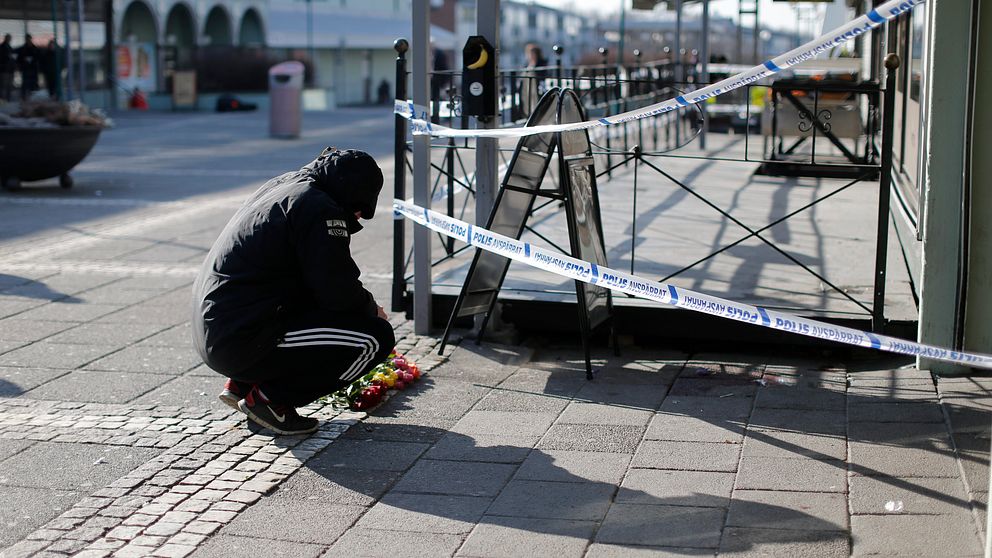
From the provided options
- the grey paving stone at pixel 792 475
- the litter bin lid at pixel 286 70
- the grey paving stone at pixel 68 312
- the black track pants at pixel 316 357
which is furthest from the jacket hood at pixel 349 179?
the litter bin lid at pixel 286 70

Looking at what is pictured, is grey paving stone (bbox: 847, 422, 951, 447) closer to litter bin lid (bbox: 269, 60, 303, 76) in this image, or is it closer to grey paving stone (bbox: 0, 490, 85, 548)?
grey paving stone (bbox: 0, 490, 85, 548)

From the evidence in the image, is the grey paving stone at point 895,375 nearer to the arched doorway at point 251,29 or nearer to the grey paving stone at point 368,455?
the grey paving stone at point 368,455

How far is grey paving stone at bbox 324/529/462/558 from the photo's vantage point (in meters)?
3.82

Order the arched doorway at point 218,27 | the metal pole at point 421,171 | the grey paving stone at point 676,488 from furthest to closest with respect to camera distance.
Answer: the arched doorway at point 218,27 → the metal pole at point 421,171 → the grey paving stone at point 676,488

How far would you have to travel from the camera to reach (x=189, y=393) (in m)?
5.75

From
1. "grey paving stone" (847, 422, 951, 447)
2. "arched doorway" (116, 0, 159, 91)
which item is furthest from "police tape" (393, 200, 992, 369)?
"arched doorway" (116, 0, 159, 91)

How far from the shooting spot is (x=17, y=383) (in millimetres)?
5895

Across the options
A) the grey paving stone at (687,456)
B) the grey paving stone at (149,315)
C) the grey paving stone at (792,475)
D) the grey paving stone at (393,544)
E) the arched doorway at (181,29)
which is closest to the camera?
the grey paving stone at (393,544)

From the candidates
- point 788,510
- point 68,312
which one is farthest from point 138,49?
point 788,510

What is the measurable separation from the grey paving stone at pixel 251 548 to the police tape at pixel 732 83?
2.64m

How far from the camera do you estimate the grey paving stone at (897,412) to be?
16.7 ft

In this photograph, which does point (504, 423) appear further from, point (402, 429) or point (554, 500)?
point (554, 500)

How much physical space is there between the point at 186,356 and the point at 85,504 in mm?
2260

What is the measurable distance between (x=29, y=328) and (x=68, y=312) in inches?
18.2
